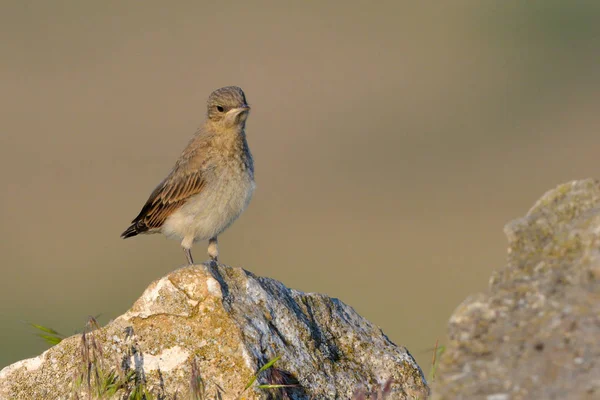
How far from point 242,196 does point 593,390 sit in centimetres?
727

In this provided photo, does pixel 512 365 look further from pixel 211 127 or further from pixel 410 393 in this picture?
pixel 211 127

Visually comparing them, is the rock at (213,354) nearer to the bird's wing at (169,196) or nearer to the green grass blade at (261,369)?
the green grass blade at (261,369)

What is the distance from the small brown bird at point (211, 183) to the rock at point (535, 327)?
6.19 metres

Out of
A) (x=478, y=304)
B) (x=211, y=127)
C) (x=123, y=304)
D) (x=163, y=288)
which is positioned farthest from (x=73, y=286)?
(x=478, y=304)

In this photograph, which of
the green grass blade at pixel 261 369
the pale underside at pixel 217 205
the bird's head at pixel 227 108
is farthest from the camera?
the bird's head at pixel 227 108

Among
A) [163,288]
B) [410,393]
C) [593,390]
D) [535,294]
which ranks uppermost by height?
[163,288]

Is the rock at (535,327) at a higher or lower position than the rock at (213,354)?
lower

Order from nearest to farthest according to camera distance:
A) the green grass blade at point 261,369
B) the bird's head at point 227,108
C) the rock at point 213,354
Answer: the green grass blade at point 261,369 < the rock at point 213,354 < the bird's head at point 227,108

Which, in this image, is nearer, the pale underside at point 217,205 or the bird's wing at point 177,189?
the pale underside at point 217,205

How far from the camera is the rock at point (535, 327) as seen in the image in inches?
142

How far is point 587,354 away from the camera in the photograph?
11.8 feet

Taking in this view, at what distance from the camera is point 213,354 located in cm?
583

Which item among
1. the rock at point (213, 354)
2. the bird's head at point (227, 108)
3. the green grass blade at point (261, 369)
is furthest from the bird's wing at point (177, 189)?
the green grass blade at point (261, 369)

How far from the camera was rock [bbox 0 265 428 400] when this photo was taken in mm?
5707
